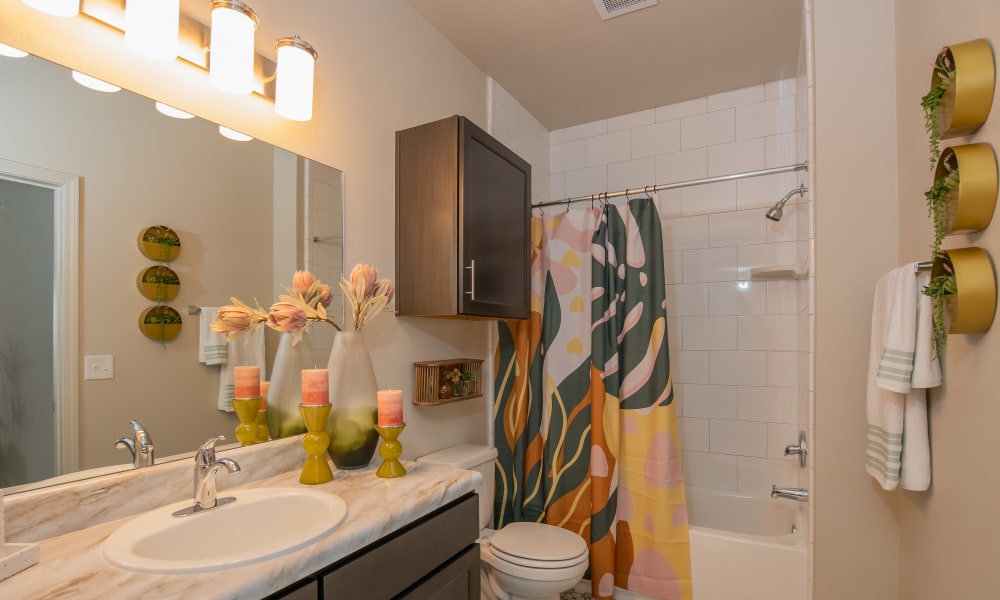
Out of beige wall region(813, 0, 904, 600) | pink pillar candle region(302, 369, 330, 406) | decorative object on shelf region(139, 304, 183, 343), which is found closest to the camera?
decorative object on shelf region(139, 304, 183, 343)

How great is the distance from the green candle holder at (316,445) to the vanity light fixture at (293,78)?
2.80 feet

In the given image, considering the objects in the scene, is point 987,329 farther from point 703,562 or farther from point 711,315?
point 711,315

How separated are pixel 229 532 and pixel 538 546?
1.16 meters

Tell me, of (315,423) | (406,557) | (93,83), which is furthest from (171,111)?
(406,557)

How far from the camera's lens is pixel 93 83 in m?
1.11

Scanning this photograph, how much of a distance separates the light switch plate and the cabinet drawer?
2.17 feet

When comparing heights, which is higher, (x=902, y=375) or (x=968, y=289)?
(x=968, y=289)

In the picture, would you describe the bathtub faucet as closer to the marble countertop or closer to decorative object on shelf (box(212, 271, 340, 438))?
the marble countertop

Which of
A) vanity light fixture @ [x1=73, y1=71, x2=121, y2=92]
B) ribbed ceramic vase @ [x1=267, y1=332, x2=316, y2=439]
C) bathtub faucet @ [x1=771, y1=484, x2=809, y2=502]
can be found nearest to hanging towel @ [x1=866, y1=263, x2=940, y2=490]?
bathtub faucet @ [x1=771, y1=484, x2=809, y2=502]

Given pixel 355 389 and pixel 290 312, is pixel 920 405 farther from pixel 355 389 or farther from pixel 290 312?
pixel 290 312

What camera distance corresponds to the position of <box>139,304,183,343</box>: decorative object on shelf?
3.85 ft

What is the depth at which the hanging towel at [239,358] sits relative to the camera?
1.34 metres

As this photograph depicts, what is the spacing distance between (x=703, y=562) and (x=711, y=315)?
1271 millimetres

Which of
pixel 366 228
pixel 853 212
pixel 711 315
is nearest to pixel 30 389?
pixel 366 228
